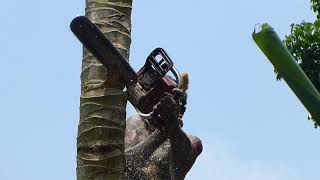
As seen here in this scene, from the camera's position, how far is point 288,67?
1.59 metres

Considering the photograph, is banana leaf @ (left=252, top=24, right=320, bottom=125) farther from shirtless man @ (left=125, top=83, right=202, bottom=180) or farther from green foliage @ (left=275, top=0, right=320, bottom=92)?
green foliage @ (left=275, top=0, right=320, bottom=92)

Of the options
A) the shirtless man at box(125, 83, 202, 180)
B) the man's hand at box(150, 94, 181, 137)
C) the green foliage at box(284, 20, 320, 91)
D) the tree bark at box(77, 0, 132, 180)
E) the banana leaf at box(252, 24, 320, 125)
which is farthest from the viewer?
the green foliage at box(284, 20, 320, 91)

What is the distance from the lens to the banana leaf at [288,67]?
5.16 ft

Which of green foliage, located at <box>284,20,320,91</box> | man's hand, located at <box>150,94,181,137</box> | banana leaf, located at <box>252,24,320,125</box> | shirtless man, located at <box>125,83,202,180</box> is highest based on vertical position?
green foliage, located at <box>284,20,320,91</box>

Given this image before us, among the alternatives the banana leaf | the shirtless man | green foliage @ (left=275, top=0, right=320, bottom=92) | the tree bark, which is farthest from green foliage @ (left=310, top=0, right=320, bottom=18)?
the banana leaf

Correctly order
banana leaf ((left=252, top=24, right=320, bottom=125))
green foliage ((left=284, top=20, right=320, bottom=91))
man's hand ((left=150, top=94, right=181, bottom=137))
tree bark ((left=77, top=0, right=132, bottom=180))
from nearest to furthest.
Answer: banana leaf ((left=252, top=24, right=320, bottom=125)) → tree bark ((left=77, top=0, right=132, bottom=180)) → man's hand ((left=150, top=94, right=181, bottom=137)) → green foliage ((left=284, top=20, right=320, bottom=91))

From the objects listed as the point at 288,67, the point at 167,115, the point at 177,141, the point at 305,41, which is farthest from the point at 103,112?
the point at 305,41

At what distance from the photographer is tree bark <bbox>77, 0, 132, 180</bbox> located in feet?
11.3

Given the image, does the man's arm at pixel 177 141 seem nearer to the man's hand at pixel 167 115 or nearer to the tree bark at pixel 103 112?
the man's hand at pixel 167 115

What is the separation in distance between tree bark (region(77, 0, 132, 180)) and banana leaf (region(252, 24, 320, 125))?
194cm

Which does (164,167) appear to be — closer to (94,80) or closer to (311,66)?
(94,80)

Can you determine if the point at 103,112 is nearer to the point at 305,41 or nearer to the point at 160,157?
the point at 160,157

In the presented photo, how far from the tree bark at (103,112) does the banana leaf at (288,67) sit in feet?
6.35

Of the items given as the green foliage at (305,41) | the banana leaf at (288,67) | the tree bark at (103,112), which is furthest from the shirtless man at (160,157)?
the green foliage at (305,41)
